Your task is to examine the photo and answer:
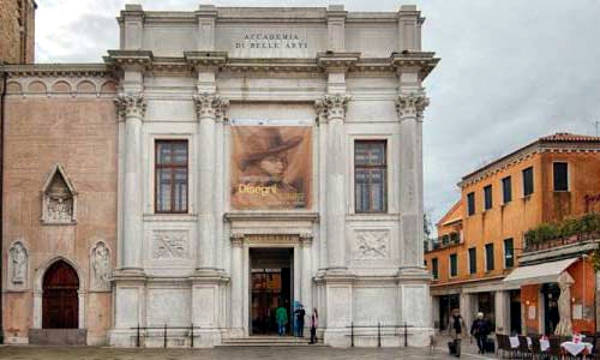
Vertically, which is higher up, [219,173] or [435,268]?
[219,173]

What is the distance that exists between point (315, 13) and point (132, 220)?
33.5 feet

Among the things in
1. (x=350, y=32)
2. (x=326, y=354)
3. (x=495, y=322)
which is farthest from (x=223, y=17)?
(x=495, y=322)

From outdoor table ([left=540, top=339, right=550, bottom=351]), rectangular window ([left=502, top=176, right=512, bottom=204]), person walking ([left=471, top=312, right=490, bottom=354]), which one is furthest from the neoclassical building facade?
rectangular window ([left=502, top=176, right=512, bottom=204])

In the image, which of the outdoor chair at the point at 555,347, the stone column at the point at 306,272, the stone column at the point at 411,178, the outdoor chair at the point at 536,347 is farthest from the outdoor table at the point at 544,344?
the stone column at the point at 306,272

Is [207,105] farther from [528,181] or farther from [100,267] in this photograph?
[528,181]

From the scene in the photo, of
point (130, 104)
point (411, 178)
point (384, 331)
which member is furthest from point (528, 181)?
point (130, 104)

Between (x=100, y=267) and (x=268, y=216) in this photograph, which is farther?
(x=268, y=216)

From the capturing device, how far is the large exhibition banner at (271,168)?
33938 millimetres

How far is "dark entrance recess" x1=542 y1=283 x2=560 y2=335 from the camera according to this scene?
37625 millimetres

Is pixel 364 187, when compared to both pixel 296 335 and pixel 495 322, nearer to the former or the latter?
pixel 296 335

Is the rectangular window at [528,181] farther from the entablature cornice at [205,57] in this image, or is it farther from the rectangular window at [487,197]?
the entablature cornice at [205,57]

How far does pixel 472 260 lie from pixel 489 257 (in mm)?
2833

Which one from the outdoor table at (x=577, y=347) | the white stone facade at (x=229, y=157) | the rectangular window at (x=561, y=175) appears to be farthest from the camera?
the rectangular window at (x=561, y=175)

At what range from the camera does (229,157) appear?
3416cm
